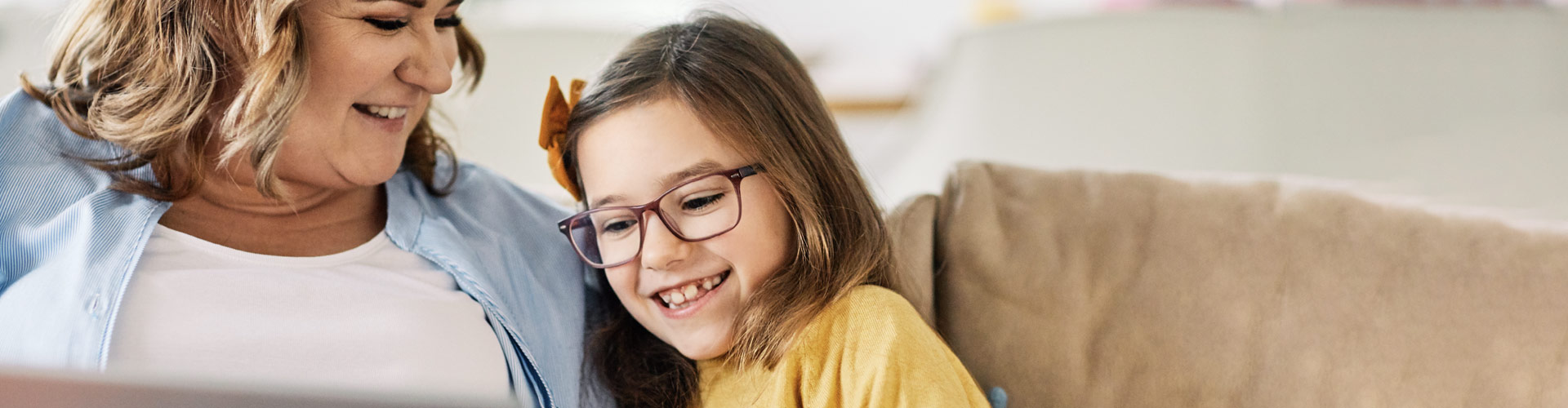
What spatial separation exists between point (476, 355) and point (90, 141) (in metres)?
0.51

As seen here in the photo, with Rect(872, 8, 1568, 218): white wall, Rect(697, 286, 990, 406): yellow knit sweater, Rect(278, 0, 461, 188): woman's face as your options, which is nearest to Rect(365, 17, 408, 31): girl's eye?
Rect(278, 0, 461, 188): woman's face

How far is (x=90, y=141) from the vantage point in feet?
3.81

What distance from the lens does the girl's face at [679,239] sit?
1.03 m

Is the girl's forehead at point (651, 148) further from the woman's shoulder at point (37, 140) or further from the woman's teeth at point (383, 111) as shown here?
the woman's shoulder at point (37, 140)

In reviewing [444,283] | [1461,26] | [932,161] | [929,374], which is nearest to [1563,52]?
[1461,26]

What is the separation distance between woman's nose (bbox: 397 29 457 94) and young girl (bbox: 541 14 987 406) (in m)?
0.14

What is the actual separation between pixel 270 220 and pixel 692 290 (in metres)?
0.51

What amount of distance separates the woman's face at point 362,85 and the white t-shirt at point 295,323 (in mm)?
110

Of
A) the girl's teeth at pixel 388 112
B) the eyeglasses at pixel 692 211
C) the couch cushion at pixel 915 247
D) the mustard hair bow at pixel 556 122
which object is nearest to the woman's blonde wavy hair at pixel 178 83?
the girl's teeth at pixel 388 112

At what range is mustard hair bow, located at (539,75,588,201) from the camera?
1145 millimetres

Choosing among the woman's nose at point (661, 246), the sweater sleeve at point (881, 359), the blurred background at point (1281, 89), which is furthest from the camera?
the blurred background at point (1281, 89)

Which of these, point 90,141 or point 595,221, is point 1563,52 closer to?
point 595,221

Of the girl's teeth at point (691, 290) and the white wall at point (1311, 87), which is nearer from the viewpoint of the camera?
the girl's teeth at point (691, 290)

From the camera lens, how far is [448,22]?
124cm
